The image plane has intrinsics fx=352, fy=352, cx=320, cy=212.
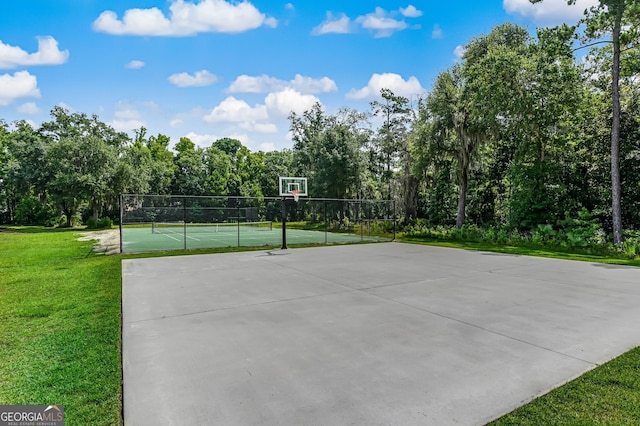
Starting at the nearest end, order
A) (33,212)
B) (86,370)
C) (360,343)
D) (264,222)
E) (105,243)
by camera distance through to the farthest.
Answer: (86,370) < (360,343) < (105,243) < (264,222) < (33,212)

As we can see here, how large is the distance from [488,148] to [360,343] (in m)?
15.2

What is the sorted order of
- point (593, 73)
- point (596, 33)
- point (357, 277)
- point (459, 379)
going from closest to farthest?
point (459, 379) < point (357, 277) < point (596, 33) < point (593, 73)

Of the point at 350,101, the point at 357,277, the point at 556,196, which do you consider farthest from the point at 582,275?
the point at 350,101

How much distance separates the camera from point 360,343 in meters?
3.36

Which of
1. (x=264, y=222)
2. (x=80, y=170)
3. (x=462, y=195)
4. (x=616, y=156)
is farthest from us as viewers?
(x=80, y=170)

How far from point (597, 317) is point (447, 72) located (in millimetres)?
14121

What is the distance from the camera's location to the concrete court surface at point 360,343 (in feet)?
7.48

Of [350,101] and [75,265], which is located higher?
[350,101]

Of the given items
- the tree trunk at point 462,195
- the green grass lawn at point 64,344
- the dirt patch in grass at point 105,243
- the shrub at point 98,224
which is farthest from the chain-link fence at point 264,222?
the green grass lawn at point 64,344

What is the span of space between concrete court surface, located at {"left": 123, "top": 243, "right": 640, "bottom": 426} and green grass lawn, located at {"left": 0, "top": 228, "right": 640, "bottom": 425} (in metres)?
0.13

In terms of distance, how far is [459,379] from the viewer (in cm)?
262

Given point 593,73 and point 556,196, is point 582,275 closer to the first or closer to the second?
point 556,196

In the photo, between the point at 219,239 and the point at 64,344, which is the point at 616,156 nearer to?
the point at 64,344

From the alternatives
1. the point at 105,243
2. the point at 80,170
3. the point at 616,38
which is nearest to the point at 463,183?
the point at 616,38
